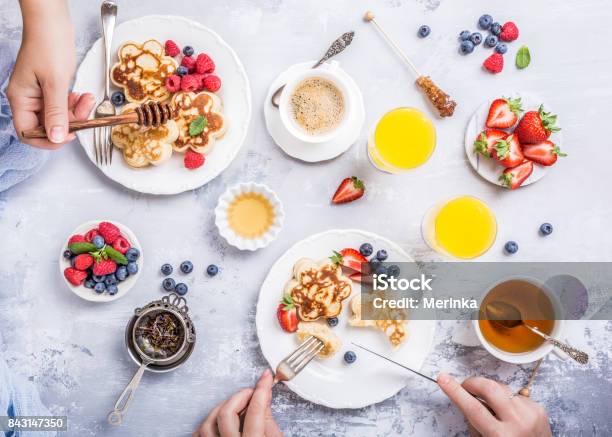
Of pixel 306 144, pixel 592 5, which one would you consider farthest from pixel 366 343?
pixel 592 5

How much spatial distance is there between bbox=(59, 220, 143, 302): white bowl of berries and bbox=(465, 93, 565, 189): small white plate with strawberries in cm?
126

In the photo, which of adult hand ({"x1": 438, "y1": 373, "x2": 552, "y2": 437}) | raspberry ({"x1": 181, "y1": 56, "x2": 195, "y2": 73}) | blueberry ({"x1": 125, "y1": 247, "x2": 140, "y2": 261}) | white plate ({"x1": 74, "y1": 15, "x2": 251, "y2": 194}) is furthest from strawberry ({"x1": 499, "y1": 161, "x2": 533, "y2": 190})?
blueberry ({"x1": 125, "y1": 247, "x2": 140, "y2": 261})

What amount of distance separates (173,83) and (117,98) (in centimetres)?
21

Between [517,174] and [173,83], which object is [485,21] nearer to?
[517,174]

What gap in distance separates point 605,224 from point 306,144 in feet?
3.80

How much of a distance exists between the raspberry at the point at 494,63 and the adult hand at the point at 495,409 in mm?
1109

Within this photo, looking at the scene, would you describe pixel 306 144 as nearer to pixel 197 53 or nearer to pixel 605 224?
pixel 197 53

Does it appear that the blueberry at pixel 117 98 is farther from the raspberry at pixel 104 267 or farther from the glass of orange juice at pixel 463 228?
the glass of orange juice at pixel 463 228

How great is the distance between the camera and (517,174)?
2020 mm

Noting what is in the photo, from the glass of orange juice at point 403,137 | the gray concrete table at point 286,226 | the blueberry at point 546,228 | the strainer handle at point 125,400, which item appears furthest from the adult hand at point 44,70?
the blueberry at point 546,228

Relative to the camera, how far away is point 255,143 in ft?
6.82

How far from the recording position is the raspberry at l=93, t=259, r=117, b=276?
6.29ft

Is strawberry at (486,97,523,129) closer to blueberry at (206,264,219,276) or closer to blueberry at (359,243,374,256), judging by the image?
blueberry at (359,243,374,256)

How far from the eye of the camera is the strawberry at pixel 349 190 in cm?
204
